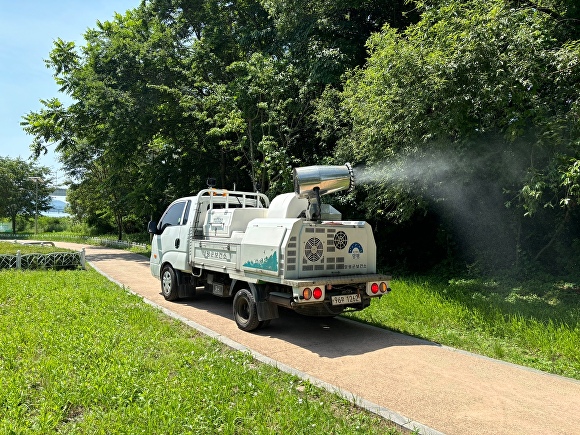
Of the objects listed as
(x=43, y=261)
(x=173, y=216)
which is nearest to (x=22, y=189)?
(x=43, y=261)

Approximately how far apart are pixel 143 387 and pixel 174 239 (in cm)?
545

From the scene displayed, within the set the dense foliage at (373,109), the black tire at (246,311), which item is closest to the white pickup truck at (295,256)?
the black tire at (246,311)

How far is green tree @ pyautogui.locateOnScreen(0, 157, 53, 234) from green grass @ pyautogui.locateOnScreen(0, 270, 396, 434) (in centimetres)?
4606

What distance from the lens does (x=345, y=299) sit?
21.1 ft

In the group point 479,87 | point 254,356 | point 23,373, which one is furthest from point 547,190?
point 23,373

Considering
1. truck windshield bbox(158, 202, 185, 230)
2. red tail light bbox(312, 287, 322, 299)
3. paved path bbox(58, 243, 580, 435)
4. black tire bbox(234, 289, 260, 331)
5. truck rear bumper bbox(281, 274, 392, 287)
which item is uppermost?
truck windshield bbox(158, 202, 185, 230)

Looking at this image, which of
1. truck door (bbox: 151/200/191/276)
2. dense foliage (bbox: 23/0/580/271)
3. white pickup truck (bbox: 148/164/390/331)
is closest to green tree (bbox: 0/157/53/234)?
dense foliage (bbox: 23/0/580/271)

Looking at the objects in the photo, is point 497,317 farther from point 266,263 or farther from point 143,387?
point 143,387

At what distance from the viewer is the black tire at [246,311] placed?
686 cm

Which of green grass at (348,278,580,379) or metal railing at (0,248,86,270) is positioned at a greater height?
metal railing at (0,248,86,270)

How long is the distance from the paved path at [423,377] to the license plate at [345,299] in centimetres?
66

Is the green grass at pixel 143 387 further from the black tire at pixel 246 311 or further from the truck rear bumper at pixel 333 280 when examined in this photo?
the truck rear bumper at pixel 333 280

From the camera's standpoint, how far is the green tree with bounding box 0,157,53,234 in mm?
45875

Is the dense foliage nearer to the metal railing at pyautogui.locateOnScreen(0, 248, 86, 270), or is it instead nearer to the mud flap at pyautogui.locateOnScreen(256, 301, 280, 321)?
the mud flap at pyautogui.locateOnScreen(256, 301, 280, 321)
